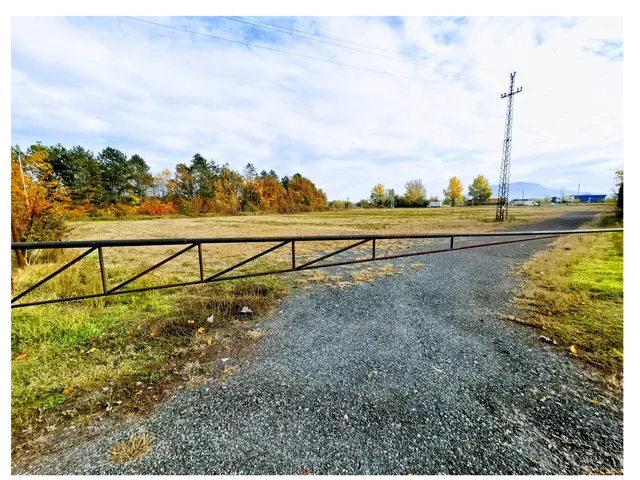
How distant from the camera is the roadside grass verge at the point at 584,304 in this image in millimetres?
4145

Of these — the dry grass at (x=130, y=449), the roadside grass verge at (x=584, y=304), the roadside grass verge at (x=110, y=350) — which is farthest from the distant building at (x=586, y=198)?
the dry grass at (x=130, y=449)

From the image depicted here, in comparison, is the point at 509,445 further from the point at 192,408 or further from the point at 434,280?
the point at 434,280

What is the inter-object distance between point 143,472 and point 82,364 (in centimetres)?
246

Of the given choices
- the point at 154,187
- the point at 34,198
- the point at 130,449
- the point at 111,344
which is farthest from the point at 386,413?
the point at 154,187

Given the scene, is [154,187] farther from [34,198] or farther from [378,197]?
[378,197]

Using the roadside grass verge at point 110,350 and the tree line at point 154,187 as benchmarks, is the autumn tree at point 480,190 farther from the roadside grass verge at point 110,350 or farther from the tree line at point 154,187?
the roadside grass verge at point 110,350

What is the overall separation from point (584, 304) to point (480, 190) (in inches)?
3511

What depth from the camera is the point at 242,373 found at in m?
3.83

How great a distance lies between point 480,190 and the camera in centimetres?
8138

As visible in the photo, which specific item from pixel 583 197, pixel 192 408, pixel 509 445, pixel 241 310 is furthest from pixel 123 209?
pixel 583 197

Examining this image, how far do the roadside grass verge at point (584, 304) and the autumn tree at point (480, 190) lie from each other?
81.9 m

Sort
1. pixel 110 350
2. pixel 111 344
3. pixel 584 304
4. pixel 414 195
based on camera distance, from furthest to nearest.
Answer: pixel 414 195 < pixel 584 304 < pixel 111 344 < pixel 110 350

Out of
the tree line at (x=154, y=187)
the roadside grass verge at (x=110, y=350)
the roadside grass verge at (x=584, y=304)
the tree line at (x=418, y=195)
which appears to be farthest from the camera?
the tree line at (x=418, y=195)

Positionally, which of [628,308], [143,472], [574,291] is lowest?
[143,472]
